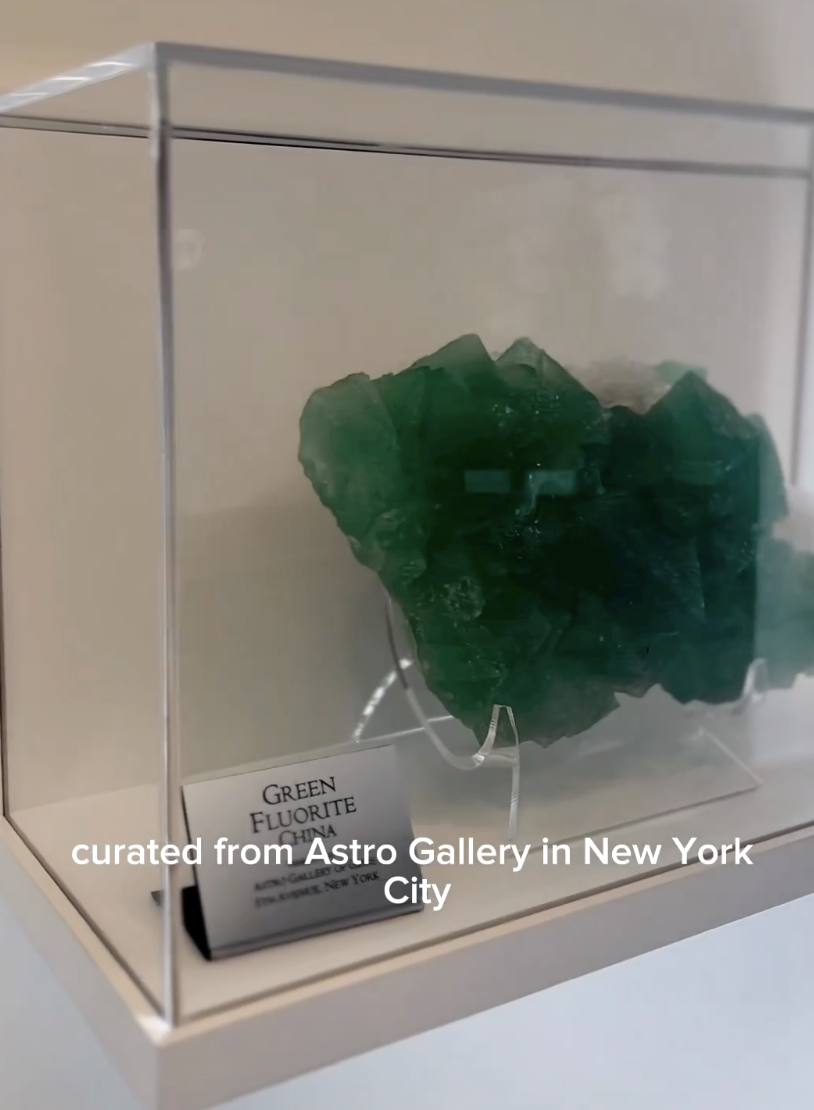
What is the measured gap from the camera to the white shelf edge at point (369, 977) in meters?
0.50

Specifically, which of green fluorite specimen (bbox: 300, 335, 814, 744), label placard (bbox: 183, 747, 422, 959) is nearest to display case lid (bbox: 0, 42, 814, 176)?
green fluorite specimen (bbox: 300, 335, 814, 744)

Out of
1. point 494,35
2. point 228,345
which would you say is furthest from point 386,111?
point 494,35

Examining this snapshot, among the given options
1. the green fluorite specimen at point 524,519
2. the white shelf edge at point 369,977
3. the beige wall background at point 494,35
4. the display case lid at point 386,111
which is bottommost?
the white shelf edge at point 369,977

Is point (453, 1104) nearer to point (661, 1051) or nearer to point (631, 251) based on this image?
point (661, 1051)

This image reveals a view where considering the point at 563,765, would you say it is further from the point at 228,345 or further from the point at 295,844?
the point at 228,345

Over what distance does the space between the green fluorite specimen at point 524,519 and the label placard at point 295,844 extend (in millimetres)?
117

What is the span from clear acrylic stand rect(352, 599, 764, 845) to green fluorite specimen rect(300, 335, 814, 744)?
4cm

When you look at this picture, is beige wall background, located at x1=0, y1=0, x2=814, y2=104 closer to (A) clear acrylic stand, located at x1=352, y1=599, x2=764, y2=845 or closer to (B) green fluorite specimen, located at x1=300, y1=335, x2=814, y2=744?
(B) green fluorite specimen, located at x1=300, y1=335, x2=814, y2=744

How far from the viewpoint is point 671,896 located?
2.13ft

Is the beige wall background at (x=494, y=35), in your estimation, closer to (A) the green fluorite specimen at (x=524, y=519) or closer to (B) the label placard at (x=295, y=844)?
(A) the green fluorite specimen at (x=524, y=519)

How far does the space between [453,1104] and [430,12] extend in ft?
2.78

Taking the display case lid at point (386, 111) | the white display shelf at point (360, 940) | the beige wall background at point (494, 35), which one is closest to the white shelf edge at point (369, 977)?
the white display shelf at point (360, 940)

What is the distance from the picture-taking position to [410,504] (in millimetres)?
683

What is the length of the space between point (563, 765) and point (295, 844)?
0.86 ft
